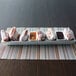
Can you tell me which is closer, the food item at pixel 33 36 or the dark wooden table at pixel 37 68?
the dark wooden table at pixel 37 68

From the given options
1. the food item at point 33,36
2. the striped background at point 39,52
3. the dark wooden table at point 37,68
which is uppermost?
the food item at point 33,36

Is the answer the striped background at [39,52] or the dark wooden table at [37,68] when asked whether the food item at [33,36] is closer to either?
the striped background at [39,52]

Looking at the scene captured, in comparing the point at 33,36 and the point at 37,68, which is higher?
the point at 33,36

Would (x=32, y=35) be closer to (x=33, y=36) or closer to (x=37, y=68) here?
(x=33, y=36)

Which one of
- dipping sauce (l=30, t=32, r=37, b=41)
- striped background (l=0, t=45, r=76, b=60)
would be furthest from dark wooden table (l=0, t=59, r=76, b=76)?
dipping sauce (l=30, t=32, r=37, b=41)

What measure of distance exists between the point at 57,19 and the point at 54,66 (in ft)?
2.51

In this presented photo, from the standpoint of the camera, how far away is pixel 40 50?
1054 millimetres

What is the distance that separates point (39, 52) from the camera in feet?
3.39

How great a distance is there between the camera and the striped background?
98 cm

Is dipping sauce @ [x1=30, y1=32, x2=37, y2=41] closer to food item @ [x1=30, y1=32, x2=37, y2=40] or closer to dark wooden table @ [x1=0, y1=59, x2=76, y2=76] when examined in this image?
food item @ [x1=30, y1=32, x2=37, y2=40]

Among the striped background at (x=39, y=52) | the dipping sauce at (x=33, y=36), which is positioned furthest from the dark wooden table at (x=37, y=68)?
the dipping sauce at (x=33, y=36)

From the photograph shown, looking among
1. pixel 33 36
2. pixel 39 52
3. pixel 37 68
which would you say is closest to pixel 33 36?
pixel 33 36

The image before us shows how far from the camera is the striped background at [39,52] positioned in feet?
3.21

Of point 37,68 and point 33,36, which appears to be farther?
point 33,36
